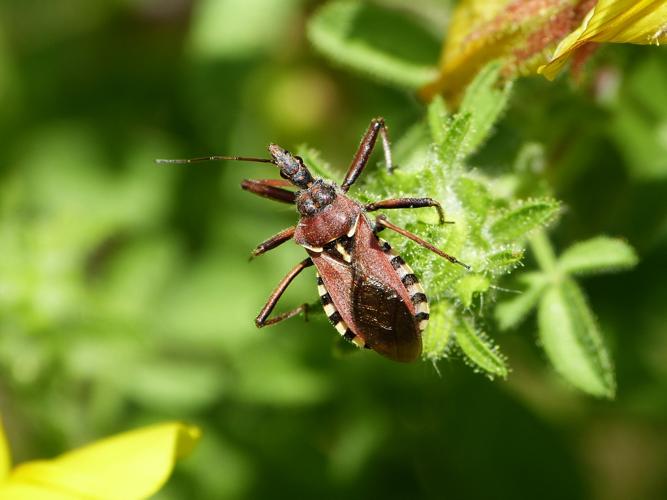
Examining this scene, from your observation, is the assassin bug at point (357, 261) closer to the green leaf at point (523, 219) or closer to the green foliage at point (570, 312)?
the green leaf at point (523, 219)

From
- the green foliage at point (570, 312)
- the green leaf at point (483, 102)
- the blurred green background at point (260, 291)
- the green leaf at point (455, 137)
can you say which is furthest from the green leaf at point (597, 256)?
the green leaf at point (455, 137)

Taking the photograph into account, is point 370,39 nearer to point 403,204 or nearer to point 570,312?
point 403,204

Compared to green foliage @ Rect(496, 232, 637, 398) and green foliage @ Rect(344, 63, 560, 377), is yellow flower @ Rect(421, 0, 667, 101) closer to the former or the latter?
green foliage @ Rect(344, 63, 560, 377)

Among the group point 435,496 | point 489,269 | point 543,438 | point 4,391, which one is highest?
point 489,269

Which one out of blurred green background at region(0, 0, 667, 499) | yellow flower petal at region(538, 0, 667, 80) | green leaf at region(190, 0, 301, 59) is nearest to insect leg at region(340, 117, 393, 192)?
blurred green background at region(0, 0, 667, 499)

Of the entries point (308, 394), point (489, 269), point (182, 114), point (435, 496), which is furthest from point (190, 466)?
point (489, 269)

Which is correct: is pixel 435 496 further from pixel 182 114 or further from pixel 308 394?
pixel 182 114
